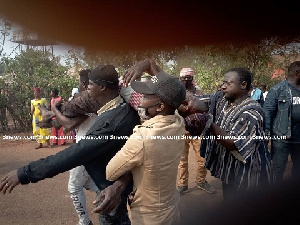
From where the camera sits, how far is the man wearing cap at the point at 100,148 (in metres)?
1.36

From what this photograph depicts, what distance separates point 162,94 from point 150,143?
24cm

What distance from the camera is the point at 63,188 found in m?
4.21

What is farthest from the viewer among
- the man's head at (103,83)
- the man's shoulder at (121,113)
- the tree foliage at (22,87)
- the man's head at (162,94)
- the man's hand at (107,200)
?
the tree foliage at (22,87)

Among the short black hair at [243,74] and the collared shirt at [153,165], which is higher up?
the short black hair at [243,74]

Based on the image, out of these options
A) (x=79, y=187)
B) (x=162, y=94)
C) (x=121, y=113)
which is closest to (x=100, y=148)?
(x=121, y=113)

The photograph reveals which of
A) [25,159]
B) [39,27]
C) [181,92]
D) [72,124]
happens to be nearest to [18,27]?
[39,27]

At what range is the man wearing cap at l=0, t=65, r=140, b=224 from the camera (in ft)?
4.47

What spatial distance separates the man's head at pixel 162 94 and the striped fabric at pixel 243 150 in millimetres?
666

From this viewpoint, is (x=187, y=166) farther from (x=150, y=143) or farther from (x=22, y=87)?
(x=22, y=87)

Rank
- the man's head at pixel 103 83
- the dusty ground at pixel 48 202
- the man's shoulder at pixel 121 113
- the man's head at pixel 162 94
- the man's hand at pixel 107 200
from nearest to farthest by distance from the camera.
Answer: the man's hand at pixel 107 200
the man's head at pixel 162 94
the man's shoulder at pixel 121 113
the man's head at pixel 103 83
the dusty ground at pixel 48 202

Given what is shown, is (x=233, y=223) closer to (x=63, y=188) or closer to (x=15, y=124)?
(x=63, y=188)

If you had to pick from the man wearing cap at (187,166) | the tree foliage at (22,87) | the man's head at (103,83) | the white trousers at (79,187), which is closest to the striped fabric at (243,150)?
the man's head at (103,83)

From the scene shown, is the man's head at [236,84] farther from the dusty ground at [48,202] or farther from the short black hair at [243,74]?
the dusty ground at [48,202]

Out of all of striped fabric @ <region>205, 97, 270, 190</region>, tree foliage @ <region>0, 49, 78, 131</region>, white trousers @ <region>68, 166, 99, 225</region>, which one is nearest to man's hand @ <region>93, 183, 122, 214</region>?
striped fabric @ <region>205, 97, 270, 190</region>
